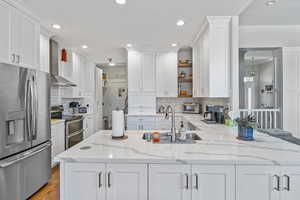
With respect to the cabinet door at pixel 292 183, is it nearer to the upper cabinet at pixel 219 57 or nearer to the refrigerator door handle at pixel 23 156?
the upper cabinet at pixel 219 57

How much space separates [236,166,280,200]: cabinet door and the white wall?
267 cm

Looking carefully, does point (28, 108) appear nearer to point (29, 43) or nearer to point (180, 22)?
point (29, 43)

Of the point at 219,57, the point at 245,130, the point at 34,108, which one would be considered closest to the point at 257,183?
the point at 245,130

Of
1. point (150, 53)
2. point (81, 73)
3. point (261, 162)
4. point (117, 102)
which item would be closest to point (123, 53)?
point (150, 53)

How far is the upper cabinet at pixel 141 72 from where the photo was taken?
14.8ft

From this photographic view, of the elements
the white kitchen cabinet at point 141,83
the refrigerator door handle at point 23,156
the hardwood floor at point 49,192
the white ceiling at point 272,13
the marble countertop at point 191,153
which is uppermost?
the white ceiling at point 272,13

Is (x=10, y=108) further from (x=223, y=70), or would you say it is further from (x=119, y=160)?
(x=223, y=70)

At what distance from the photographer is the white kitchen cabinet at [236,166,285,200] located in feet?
4.23

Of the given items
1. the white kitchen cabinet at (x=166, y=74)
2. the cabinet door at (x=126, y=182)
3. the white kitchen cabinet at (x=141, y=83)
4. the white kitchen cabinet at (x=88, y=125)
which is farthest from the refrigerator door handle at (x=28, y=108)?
the white kitchen cabinet at (x=166, y=74)

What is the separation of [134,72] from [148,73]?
0.37 meters

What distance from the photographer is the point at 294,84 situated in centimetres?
322

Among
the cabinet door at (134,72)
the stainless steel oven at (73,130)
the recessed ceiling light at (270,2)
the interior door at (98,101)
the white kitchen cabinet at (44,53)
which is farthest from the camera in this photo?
→ the interior door at (98,101)

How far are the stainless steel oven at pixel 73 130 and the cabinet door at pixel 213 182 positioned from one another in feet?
9.57

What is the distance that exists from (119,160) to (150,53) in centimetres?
365
